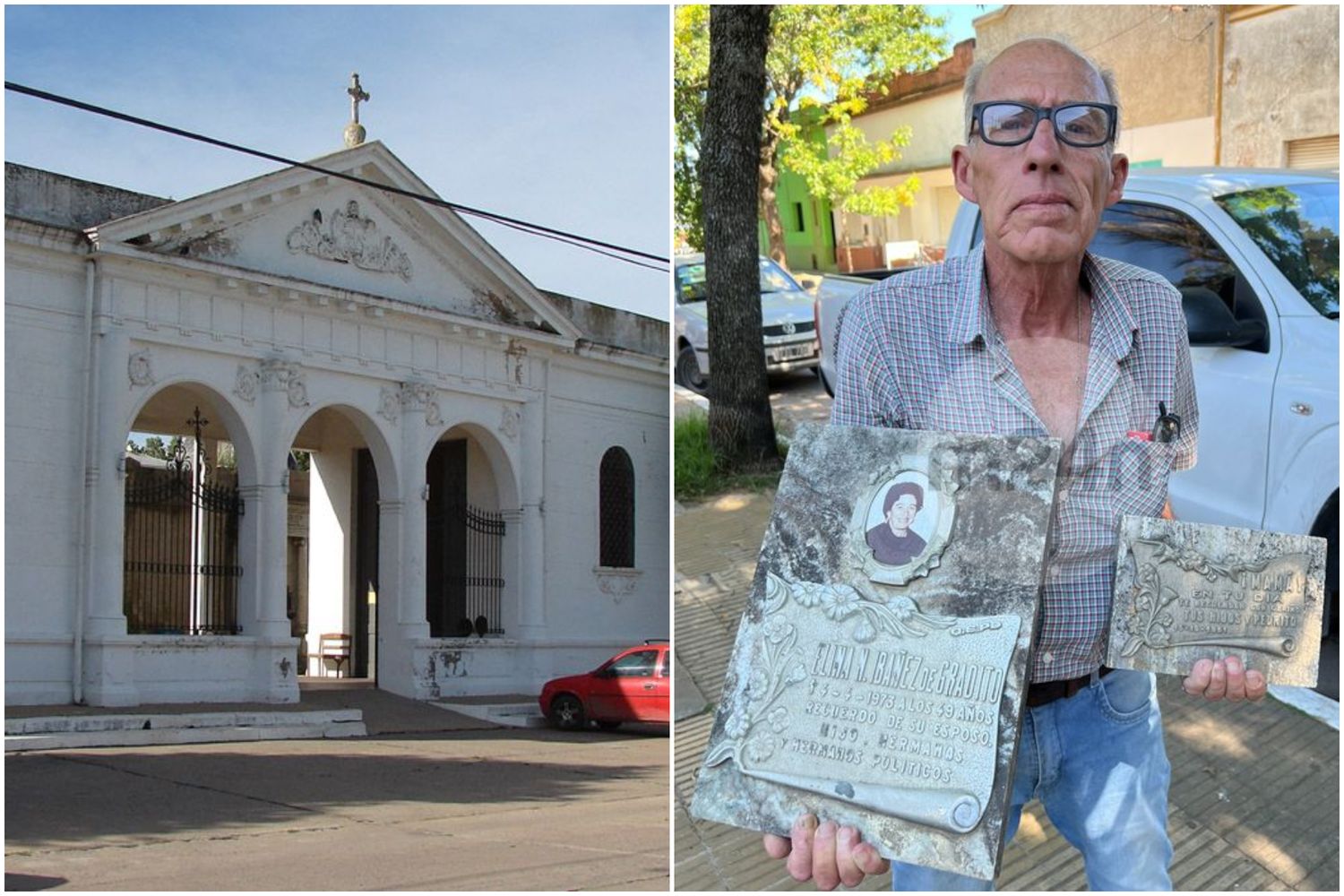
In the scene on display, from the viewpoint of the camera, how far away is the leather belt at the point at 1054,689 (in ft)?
5.71

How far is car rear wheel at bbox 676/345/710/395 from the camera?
172 inches

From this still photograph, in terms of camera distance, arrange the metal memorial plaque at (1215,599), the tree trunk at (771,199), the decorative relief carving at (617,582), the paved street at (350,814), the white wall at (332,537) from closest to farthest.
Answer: the metal memorial plaque at (1215,599) → the tree trunk at (771,199) → the paved street at (350,814) → the decorative relief carving at (617,582) → the white wall at (332,537)

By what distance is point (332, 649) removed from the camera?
34.8 ft

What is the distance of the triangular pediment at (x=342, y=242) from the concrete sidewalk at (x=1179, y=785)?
3448 millimetres

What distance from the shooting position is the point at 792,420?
463 cm

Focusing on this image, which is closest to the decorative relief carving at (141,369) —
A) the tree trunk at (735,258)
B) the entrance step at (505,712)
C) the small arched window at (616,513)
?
the entrance step at (505,712)

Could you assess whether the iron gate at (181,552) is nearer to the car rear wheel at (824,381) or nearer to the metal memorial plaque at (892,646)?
the car rear wheel at (824,381)

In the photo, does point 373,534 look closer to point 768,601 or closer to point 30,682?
point 30,682

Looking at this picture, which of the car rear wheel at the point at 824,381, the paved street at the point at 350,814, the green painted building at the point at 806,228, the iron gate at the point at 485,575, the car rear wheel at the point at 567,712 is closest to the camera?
the car rear wheel at the point at 824,381

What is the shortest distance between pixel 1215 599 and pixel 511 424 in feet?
22.8

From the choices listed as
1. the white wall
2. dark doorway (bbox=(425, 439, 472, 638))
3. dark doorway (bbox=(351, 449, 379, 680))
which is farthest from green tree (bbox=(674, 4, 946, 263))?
→ the white wall

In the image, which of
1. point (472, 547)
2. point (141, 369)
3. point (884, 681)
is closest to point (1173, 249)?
point (884, 681)

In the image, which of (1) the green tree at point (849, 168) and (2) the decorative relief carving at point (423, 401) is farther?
(2) the decorative relief carving at point (423, 401)

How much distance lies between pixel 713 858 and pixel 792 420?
147cm
